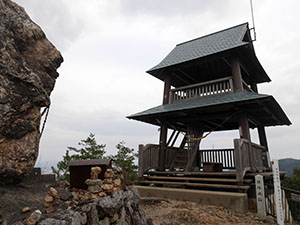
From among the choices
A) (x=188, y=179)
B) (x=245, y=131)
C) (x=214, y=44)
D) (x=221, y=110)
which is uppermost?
(x=214, y=44)

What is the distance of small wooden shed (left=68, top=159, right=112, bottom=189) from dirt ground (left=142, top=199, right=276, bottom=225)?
201cm

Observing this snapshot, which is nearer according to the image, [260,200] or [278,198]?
[278,198]

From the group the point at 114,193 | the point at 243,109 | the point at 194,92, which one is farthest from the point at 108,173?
the point at 194,92

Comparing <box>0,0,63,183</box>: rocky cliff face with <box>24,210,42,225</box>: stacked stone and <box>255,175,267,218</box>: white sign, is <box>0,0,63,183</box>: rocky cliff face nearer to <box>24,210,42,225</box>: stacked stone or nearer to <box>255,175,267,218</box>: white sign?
<box>24,210,42,225</box>: stacked stone

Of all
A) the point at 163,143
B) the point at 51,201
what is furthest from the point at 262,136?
the point at 51,201

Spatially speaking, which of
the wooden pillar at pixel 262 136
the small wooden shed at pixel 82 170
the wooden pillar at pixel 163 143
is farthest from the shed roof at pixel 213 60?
the small wooden shed at pixel 82 170

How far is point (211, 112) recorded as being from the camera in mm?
9812

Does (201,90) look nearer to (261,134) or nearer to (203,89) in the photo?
(203,89)

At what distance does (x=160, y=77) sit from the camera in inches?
462

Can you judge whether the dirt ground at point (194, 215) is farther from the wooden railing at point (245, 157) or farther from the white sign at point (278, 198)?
the wooden railing at point (245, 157)

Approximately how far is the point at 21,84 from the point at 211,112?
792cm

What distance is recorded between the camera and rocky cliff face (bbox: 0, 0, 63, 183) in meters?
3.32

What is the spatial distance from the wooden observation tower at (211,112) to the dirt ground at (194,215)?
1.29 m

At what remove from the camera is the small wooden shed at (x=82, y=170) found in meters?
4.49
